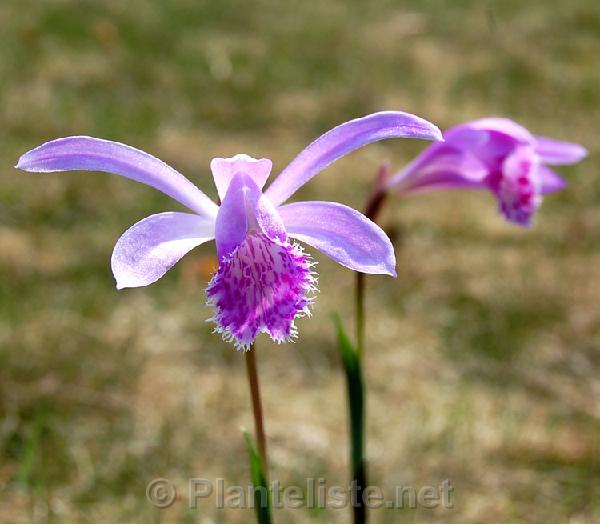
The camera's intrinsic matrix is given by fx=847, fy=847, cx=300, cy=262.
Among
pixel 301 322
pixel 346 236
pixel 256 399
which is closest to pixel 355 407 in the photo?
pixel 256 399

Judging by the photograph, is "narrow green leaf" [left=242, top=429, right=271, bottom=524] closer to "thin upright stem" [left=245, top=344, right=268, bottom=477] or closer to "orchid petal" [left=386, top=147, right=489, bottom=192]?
"thin upright stem" [left=245, top=344, right=268, bottom=477]

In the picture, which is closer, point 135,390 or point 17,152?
point 135,390

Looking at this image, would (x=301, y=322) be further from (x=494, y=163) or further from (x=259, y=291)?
(x=259, y=291)

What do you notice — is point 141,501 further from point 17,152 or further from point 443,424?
point 17,152

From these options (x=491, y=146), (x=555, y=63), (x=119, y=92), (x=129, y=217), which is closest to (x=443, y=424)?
(x=491, y=146)

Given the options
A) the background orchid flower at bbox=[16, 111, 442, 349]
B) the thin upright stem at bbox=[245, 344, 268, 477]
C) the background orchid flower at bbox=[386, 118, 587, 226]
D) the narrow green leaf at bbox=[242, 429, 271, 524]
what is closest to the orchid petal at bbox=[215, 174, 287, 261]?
the background orchid flower at bbox=[16, 111, 442, 349]

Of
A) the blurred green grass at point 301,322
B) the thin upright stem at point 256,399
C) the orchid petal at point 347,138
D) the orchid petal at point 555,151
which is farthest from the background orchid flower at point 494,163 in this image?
the thin upright stem at point 256,399
